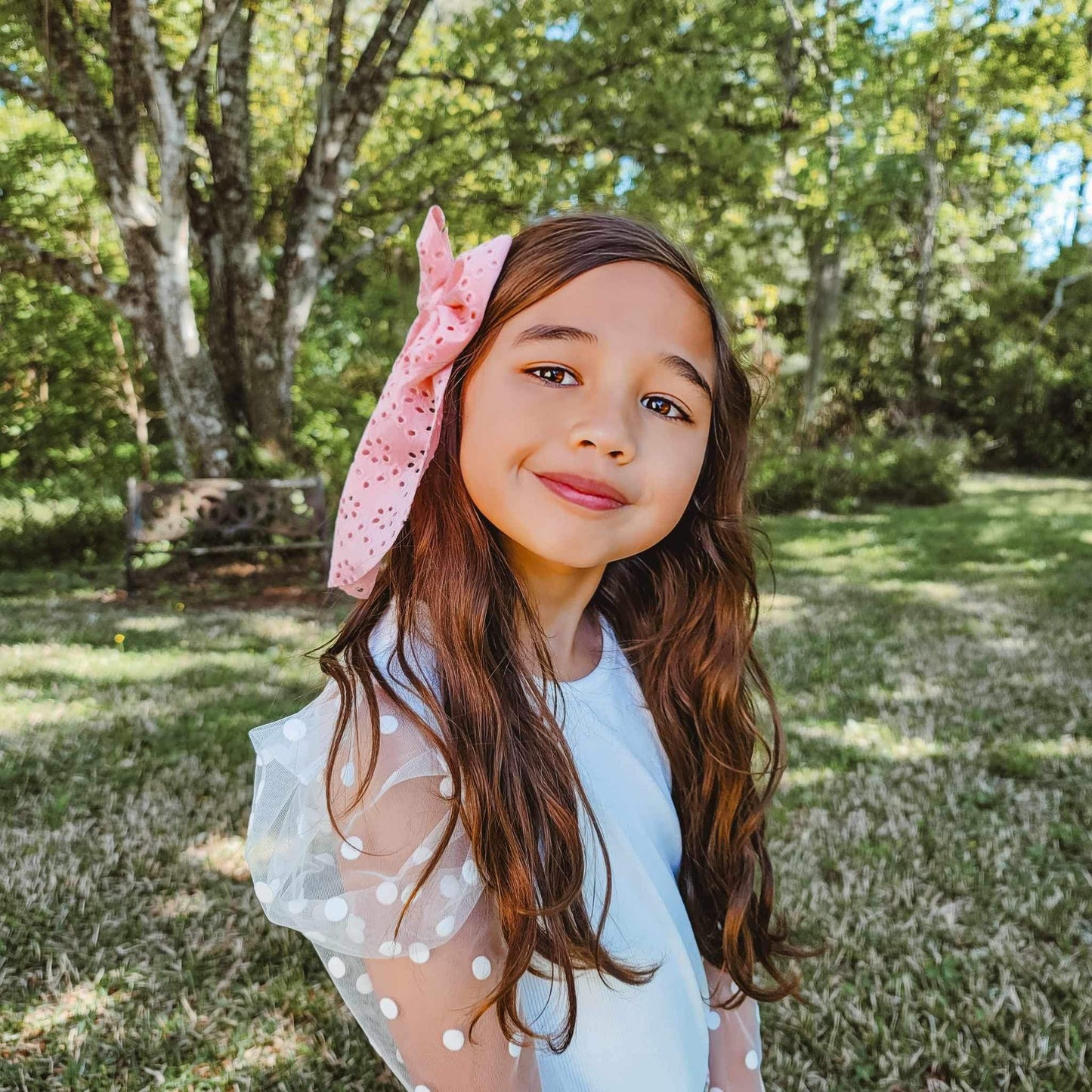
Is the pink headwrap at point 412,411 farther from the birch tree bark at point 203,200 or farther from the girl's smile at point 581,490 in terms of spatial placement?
the birch tree bark at point 203,200

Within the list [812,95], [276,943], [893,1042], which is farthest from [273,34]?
[893,1042]

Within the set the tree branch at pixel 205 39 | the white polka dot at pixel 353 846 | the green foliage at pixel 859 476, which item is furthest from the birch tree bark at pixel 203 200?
the green foliage at pixel 859 476

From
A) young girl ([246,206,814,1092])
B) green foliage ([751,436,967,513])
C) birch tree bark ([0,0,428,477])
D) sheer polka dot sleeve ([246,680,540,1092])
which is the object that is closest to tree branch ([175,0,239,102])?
birch tree bark ([0,0,428,477])

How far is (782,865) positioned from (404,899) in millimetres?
2254

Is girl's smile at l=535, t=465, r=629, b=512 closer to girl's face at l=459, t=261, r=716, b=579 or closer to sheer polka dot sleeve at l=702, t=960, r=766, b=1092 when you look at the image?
girl's face at l=459, t=261, r=716, b=579

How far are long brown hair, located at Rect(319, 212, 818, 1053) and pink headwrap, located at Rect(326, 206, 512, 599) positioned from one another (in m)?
0.03

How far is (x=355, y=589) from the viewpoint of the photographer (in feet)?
5.03

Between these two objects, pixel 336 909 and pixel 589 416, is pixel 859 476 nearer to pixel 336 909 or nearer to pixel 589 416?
pixel 589 416

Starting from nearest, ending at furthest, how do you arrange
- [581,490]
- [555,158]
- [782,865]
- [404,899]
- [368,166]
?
[404,899]
[581,490]
[782,865]
[555,158]
[368,166]

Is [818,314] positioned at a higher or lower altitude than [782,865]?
higher

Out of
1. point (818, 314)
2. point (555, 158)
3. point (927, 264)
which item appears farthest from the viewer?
point (927, 264)

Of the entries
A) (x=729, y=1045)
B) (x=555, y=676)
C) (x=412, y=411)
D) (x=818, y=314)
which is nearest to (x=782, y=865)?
(x=729, y=1045)

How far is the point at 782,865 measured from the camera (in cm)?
311

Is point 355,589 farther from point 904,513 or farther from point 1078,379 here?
point 1078,379
